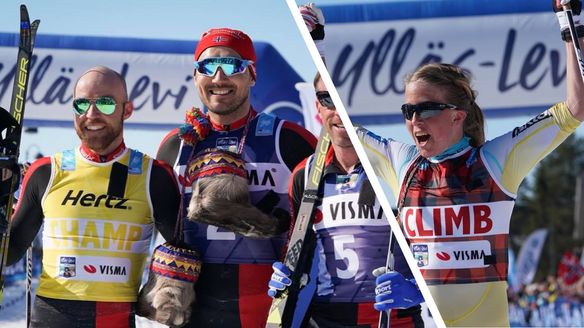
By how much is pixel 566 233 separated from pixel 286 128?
37642 mm

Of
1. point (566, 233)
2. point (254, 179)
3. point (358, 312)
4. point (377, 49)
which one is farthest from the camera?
point (566, 233)

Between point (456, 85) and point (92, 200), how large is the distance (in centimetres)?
126

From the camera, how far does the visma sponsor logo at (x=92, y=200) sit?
8.82 feet

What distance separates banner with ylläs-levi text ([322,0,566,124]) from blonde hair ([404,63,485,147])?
423 millimetres

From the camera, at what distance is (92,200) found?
269 centimetres

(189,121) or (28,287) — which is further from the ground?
(189,121)

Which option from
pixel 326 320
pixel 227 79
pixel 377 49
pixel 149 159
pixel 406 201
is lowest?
pixel 326 320

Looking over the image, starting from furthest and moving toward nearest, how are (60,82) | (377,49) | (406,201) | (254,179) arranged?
(60,82)
(377,49)
(254,179)
(406,201)

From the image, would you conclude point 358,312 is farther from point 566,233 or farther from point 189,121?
point 566,233

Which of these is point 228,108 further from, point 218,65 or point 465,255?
point 465,255

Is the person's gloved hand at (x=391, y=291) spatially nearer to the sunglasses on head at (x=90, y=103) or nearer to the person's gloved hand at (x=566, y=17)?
the person's gloved hand at (x=566, y=17)

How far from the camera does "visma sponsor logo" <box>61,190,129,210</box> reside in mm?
2689

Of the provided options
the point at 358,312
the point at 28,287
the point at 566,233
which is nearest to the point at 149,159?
the point at 28,287

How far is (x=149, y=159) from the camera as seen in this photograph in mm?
2777
